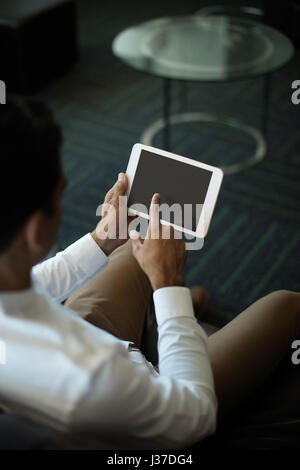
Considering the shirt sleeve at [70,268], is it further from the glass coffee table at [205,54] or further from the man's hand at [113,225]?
the glass coffee table at [205,54]

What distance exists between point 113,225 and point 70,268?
4.3 inches

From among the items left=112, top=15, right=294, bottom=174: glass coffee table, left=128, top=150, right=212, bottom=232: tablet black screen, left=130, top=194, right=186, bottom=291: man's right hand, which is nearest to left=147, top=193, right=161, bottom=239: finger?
left=130, top=194, right=186, bottom=291: man's right hand

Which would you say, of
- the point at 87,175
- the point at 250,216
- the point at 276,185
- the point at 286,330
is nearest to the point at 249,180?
the point at 276,185

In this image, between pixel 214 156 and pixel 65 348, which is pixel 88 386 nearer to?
pixel 65 348

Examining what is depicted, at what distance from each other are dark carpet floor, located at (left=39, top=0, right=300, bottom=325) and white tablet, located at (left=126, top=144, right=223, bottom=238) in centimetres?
70

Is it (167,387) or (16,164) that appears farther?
(167,387)

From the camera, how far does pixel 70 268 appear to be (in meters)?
0.97

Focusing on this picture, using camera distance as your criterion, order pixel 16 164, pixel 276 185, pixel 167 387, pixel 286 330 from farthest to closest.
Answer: pixel 276 185
pixel 286 330
pixel 167 387
pixel 16 164

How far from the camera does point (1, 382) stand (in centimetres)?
64

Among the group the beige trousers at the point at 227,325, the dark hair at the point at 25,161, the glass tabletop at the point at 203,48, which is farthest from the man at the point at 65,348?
the glass tabletop at the point at 203,48

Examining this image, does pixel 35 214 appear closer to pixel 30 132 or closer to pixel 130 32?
pixel 30 132

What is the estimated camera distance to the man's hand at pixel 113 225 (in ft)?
3.26

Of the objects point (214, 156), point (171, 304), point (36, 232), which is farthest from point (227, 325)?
point (214, 156)

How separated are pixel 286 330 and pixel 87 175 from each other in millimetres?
1479
